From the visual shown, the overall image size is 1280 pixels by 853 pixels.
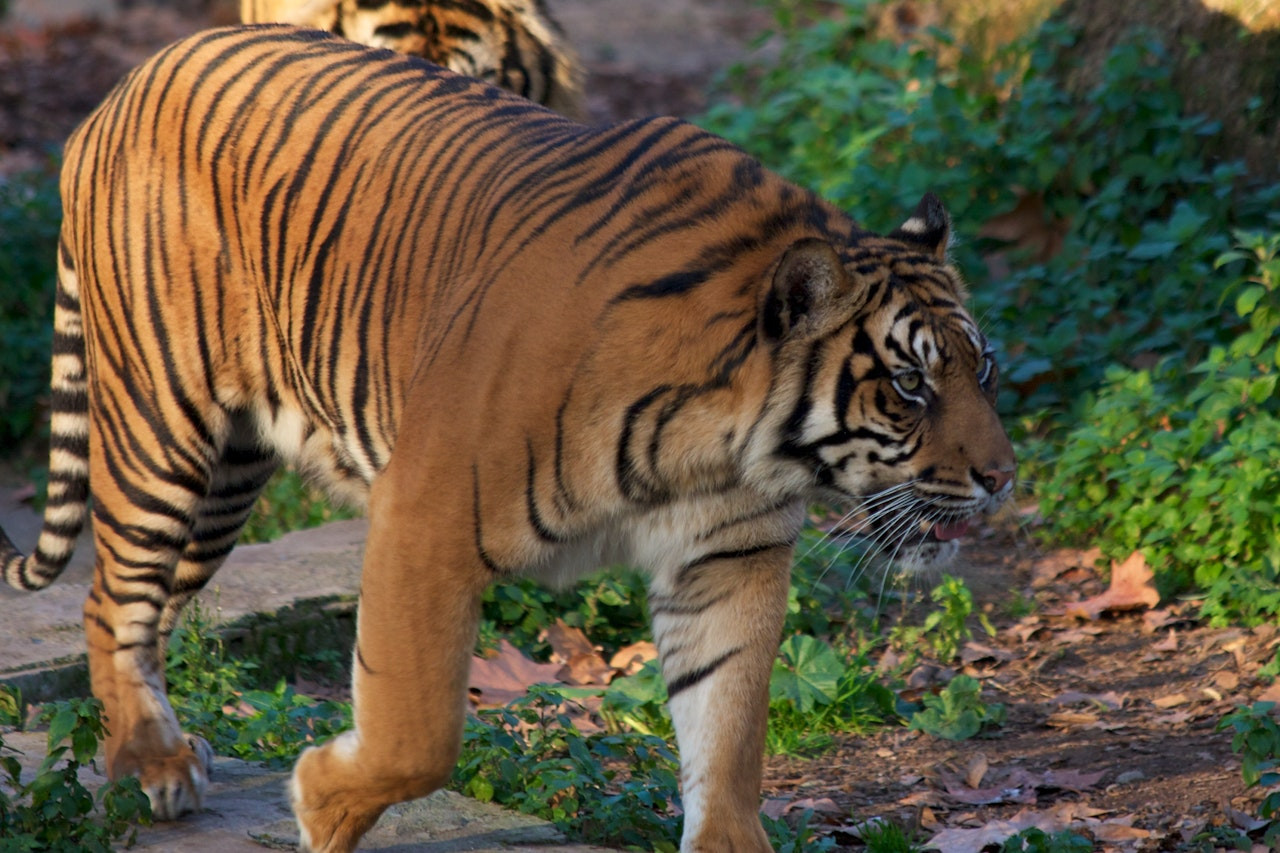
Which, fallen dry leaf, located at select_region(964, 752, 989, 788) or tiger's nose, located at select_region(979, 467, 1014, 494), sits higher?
tiger's nose, located at select_region(979, 467, 1014, 494)

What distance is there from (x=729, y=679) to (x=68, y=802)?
1.16 meters

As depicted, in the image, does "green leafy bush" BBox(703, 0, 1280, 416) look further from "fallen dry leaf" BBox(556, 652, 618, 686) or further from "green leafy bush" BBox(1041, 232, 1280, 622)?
"fallen dry leaf" BBox(556, 652, 618, 686)

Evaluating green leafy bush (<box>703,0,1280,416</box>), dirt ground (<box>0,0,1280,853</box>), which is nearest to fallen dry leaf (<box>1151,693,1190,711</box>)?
dirt ground (<box>0,0,1280,853</box>)

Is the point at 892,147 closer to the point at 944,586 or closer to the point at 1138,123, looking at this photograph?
the point at 1138,123

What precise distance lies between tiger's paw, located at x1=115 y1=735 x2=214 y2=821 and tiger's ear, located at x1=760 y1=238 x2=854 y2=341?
144cm

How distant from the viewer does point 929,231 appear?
9.18ft

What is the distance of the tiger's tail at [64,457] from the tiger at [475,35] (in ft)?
5.42

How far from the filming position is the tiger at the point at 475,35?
490 centimetres

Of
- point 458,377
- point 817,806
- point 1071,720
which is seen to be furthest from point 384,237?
point 1071,720

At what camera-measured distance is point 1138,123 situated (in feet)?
18.5

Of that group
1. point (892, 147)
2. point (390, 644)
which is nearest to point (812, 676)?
point (390, 644)

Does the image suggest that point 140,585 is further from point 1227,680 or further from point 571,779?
point 1227,680

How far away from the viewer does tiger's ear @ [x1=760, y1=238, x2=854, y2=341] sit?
2465 mm

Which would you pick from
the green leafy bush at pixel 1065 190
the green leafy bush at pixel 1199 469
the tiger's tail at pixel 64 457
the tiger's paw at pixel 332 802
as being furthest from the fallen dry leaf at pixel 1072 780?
the tiger's tail at pixel 64 457
